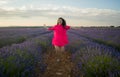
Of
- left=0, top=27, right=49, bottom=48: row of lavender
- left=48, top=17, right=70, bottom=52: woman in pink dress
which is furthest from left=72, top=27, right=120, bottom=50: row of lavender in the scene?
left=0, top=27, right=49, bottom=48: row of lavender

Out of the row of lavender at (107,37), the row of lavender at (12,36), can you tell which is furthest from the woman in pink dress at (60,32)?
the row of lavender at (12,36)

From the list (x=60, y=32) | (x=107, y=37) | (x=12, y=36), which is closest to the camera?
(x=60, y=32)

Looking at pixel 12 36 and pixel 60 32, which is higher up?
pixel 60 32

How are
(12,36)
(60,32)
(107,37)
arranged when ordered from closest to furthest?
(60,32) < (107,37) < (12,36)

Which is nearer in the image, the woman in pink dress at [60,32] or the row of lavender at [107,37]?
the woman in pink dress at [60,32]

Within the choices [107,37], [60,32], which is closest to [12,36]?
[107,37]

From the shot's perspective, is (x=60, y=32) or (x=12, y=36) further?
(x=12, y=36)

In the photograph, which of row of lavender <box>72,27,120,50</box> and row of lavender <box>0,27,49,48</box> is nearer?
row of lavender <box>72,27,120,50</box>

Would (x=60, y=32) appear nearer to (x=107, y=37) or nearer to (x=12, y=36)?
(x=107, y=37)

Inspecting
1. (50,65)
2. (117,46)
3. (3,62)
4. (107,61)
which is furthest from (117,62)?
(117,46)

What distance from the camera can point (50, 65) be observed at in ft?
20.4

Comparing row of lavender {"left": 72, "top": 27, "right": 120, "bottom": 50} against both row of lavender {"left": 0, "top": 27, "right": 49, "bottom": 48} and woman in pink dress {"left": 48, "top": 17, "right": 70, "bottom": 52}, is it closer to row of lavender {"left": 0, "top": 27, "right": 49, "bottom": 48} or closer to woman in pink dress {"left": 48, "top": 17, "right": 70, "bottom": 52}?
woman in pink dress {"left": 48, "top": 17, "right": 70, "bottom": 52}

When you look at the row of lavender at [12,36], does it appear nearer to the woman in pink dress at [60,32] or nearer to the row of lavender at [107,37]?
the woman in pink dress at [60,32]

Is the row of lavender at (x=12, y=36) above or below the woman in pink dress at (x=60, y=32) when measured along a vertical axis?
below
